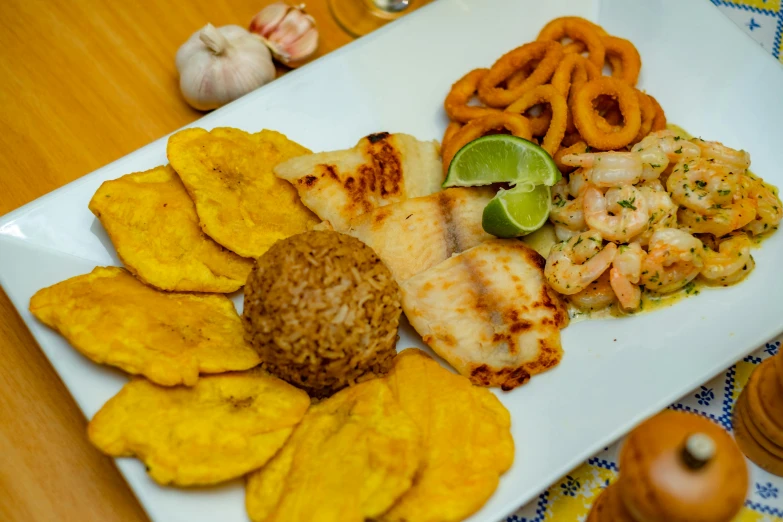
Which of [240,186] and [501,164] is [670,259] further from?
[240,186]

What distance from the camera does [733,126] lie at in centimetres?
359

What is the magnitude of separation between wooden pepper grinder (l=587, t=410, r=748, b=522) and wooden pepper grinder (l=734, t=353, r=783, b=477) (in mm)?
858

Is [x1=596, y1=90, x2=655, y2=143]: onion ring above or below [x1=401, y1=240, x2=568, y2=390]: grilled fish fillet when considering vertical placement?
above

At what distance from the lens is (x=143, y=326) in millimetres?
2682

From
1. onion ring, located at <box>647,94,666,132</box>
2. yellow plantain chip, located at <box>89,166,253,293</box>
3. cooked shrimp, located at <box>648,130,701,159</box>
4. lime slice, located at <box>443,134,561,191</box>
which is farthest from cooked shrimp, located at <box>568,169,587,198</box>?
yellow plantain chip, located at <box>89,166,253,293</box>

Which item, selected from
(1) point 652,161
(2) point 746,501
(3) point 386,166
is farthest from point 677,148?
(2) point 746,501

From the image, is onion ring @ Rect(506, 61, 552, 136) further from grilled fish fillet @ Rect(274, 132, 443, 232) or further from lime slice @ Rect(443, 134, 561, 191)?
grilled fish fillet @ Rect(274, 132, 443, 232)

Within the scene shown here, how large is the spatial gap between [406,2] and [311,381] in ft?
8.50

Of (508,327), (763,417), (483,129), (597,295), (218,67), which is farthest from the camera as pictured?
(218,67)

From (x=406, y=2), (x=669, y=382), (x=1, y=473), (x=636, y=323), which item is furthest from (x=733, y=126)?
(x=1, y=473)

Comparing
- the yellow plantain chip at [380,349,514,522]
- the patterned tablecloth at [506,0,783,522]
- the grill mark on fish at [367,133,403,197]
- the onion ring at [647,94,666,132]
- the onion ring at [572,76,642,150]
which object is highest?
the grill mark on fish at [367,133,403,197]

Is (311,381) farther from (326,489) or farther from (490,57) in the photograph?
(490,57)

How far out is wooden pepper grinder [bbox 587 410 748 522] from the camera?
1959 mm

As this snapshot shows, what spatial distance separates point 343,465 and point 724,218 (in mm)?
1893
